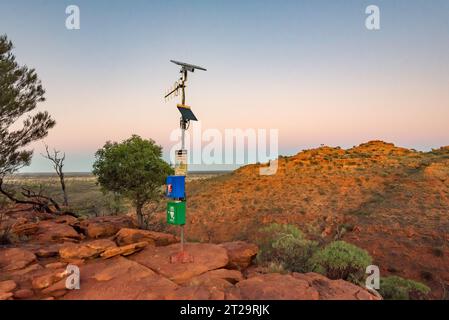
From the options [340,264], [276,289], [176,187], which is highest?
[176,187]

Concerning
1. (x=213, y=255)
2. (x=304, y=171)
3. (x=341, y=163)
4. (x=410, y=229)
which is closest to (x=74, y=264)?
(x=213, y=255)

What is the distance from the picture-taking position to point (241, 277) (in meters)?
7.26

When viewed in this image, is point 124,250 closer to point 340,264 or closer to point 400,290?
point 340,264

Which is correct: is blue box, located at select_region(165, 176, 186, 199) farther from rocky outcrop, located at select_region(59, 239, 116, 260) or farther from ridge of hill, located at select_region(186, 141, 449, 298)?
ridge of hill, located at select_region(186, 141, 449, 298)

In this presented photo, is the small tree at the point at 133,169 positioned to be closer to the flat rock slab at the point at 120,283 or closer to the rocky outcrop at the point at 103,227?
the rocky outcrop at the point at 103,227

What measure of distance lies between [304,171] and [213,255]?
33099mm

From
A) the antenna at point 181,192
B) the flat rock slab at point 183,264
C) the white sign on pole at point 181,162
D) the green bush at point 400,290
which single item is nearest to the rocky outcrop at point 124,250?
the flat rock slab at point 183,264

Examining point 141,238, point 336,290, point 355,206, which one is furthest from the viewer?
point 355,206

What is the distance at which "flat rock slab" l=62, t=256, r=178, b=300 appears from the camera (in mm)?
6002

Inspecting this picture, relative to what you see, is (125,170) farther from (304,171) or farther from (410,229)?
(304,171)

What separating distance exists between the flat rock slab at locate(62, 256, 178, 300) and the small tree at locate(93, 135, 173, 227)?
6808mm

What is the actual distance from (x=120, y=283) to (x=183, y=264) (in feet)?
5.63

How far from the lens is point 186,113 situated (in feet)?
27.1

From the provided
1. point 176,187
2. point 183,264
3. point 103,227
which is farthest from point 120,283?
point 103,227
